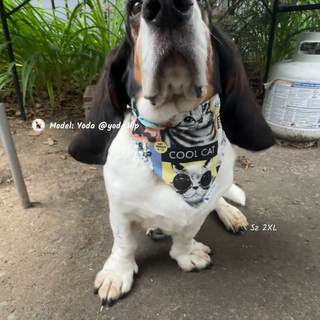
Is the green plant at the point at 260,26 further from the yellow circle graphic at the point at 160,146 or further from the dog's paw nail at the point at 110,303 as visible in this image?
the dog's paw nail at the point at 110,303

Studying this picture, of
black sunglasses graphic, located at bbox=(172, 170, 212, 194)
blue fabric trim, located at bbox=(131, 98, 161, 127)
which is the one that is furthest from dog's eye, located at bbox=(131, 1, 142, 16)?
black sunglasses graphic, located at bbox=(172, 170, 212, 194)

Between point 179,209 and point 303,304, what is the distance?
62 centimetres

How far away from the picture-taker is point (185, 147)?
0.93 m

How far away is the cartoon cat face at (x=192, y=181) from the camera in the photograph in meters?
0.95

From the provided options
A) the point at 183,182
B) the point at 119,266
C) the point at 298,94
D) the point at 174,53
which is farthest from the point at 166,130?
the point at 298,94

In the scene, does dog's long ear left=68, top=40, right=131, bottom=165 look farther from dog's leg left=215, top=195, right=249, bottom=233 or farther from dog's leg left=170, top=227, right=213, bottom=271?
dog's leg left=215, top=195, right=249, bottom=233

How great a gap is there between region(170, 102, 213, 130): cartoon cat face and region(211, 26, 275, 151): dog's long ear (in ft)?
0.37

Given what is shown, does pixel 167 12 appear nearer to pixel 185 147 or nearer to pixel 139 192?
pixel 185 147

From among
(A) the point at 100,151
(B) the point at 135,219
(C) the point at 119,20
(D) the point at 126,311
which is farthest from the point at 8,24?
(D) the point at 126,311

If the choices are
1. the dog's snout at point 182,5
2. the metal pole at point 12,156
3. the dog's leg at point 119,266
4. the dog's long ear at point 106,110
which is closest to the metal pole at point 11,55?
the metal pole at point 12,156

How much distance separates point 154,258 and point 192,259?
0.17 meters

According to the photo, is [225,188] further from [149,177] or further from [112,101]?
[112,101]

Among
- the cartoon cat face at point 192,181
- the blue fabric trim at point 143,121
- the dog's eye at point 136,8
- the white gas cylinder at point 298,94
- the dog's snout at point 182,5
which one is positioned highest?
the dog's snout at point 182,5

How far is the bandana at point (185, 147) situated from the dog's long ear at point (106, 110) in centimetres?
8
